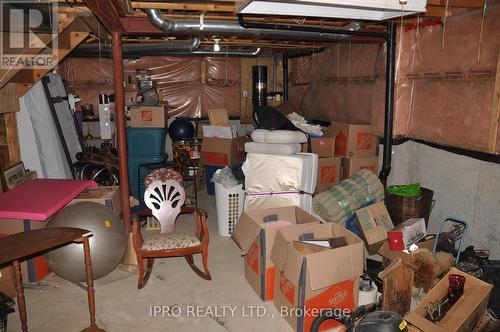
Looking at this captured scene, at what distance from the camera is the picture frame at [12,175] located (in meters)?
3.80

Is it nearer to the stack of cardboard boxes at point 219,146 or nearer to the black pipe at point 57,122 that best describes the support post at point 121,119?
the black pipe at point 57,122

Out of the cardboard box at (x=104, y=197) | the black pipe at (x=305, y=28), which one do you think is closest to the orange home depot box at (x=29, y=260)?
the cardboard box at (x=104, y=197)

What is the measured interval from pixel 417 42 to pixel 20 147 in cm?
495

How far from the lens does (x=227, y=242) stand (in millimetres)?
4340

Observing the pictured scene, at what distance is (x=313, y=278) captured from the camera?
2455 mm

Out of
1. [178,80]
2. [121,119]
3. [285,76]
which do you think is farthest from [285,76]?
[121,119]

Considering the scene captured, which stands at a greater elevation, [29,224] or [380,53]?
[380,53]

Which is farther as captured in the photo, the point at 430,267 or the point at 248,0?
the point at 430,267

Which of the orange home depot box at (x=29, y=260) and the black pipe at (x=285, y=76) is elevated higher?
the black pipe at (x=285, y=76)

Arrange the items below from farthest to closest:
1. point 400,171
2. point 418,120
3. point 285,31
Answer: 1. point 400,171
2. point 418,120
3. point 285,31

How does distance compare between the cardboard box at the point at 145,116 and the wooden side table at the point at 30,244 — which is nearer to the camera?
the wooden side table at the point at 30,244

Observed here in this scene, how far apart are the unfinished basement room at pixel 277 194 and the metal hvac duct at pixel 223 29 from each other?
21 millimetres

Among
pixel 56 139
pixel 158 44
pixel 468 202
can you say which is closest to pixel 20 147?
pixel 56 139

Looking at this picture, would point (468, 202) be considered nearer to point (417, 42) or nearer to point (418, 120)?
point (418, 120)
